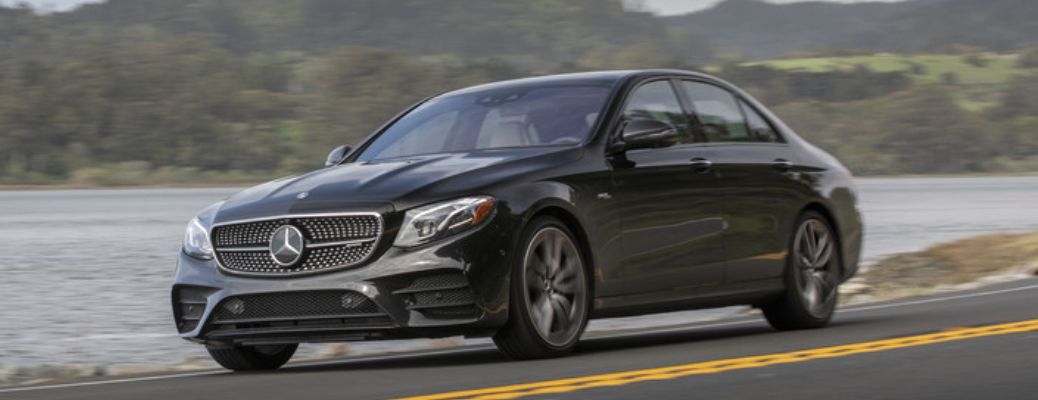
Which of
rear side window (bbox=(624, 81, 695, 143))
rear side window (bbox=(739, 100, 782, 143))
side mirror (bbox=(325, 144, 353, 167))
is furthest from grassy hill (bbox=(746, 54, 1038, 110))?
side mirror (bbox=(325, 144, 353, 167))

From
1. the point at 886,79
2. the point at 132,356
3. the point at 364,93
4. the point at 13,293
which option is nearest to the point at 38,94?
the point at 364,93

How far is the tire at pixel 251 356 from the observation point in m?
9.34

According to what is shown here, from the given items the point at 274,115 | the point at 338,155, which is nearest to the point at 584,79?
the point at 338,155

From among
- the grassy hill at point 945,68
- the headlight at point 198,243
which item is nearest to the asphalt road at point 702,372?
the headlight at point 198,243

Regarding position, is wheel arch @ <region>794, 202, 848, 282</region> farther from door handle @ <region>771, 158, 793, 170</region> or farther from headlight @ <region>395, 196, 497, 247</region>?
headlight @ <region>395, 196, 497, 247</region>

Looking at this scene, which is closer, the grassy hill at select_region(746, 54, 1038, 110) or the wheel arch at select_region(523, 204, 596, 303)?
the wheel arch at select_region(523, 204, 596, 303)

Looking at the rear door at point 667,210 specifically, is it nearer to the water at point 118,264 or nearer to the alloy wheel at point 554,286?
the alloy wheel at point 554,286

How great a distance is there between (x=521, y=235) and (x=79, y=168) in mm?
144179

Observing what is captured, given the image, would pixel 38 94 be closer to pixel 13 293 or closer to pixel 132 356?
pixel 13 293

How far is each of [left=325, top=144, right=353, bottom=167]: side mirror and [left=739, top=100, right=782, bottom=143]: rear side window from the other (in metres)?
2.44

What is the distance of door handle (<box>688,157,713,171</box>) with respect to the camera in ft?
32.8

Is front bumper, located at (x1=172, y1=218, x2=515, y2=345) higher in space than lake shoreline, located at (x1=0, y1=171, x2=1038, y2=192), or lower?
higher

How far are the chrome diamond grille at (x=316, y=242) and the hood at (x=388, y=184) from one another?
1.9 inches

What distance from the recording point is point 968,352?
8.35 meters
